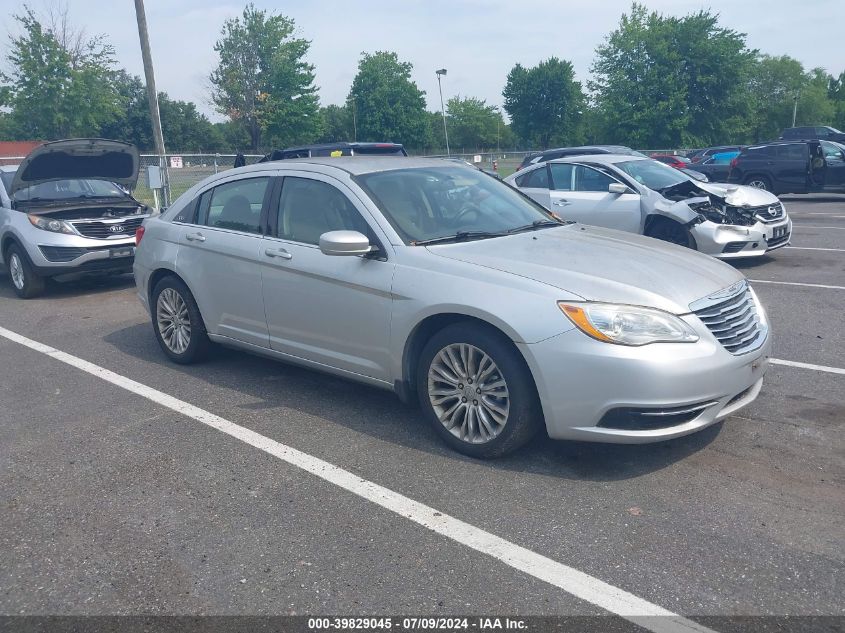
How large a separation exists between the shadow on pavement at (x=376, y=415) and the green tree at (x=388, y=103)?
215 feet

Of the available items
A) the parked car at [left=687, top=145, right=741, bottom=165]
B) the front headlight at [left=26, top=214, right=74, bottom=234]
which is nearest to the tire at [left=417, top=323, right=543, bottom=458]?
the front headlight at [left=26, top=214, right=74, bottom=234]

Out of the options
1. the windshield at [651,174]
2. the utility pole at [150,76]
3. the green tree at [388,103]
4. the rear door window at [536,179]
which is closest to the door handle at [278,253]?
the windshield at [651,174]

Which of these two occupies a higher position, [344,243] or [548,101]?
[548,101]

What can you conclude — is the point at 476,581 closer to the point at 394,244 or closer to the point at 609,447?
the point at 609,447

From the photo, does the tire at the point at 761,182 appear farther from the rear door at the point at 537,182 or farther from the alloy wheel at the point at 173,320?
the alloy wheel at the point at 173,320

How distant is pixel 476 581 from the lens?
10.3 feet

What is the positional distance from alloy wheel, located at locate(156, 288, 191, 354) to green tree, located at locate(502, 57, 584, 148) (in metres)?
85.5

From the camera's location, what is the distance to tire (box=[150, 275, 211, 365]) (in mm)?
6113

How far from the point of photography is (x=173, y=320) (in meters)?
6.35

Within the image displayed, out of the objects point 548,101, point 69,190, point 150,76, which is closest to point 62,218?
point 69,190

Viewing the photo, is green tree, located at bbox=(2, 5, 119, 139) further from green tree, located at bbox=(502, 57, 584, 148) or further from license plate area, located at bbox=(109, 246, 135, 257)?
green tree, located at bbox=(502, 57, 584, 148)

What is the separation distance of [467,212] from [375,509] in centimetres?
220

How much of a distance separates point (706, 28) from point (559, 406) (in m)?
55.6

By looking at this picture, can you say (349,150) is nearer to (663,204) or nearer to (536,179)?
(536,179)
